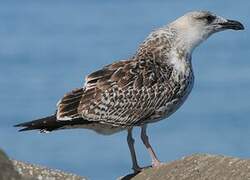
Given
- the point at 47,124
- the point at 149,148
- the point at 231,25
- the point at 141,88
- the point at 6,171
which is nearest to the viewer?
the point at 6,171

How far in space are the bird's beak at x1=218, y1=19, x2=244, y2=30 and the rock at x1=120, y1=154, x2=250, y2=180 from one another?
515 centimetres

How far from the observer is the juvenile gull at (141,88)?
15836mm

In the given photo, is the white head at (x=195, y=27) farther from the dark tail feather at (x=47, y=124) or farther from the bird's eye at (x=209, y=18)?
the dark tail feather at (x=47, y=124)

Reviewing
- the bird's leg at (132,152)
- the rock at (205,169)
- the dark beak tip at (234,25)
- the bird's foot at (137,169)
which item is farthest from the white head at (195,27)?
the rock at (205,169)

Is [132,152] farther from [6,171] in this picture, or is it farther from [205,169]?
[6,171]

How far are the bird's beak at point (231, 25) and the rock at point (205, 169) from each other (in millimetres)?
5148

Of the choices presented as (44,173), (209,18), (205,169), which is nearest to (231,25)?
(209,18)

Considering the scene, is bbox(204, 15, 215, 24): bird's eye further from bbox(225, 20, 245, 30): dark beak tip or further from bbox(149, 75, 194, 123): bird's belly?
bbox(149, 75, 194, 123): bird's belly

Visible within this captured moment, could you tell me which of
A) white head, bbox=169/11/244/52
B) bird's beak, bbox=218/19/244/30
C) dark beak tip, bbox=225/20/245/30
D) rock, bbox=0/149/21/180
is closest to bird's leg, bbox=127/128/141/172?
white head, bbox=169/11/244/52

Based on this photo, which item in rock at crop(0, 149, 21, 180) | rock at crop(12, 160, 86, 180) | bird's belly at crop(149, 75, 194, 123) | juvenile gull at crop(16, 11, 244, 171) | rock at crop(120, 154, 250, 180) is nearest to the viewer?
rock at crop(0, 149, 21, 180)

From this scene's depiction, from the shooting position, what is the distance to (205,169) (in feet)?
41.3

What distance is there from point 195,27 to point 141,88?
172cm

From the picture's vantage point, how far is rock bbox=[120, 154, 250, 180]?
39.5 feet

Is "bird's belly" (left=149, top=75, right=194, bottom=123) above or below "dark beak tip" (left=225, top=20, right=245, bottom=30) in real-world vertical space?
below
